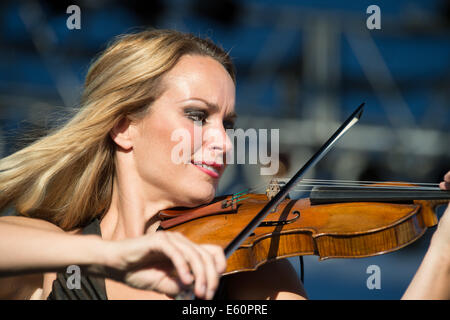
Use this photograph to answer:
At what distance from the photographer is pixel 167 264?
1.06 metres

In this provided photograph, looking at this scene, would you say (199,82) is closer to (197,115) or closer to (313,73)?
(197,115)

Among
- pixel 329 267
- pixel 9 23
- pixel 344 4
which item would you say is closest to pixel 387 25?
pixel 344 4

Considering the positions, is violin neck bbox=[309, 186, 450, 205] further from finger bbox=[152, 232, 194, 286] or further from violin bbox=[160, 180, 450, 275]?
finger bbox=[152, 232, 194, 286]

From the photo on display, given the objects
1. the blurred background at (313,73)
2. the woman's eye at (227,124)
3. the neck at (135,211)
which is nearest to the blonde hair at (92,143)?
the neck at (135,211)

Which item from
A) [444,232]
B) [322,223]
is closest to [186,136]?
[322,223]

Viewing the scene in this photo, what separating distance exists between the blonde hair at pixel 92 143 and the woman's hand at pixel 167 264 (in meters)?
0.66

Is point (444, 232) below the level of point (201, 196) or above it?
below

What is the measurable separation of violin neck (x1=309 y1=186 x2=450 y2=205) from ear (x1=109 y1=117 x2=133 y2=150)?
0.57 metres

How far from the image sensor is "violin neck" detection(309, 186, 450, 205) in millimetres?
1342

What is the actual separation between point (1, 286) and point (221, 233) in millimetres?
642

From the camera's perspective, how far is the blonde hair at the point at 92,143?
1.62 metres

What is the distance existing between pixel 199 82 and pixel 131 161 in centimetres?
32

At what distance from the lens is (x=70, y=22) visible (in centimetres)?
345

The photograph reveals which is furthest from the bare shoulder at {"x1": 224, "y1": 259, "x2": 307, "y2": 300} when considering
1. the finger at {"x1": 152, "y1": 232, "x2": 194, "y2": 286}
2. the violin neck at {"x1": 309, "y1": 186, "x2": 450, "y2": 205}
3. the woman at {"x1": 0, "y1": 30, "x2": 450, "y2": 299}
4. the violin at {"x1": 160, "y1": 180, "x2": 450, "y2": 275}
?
the finger at {"x1": 152, "y1": 232, "x2": 194, "y2": 286}
